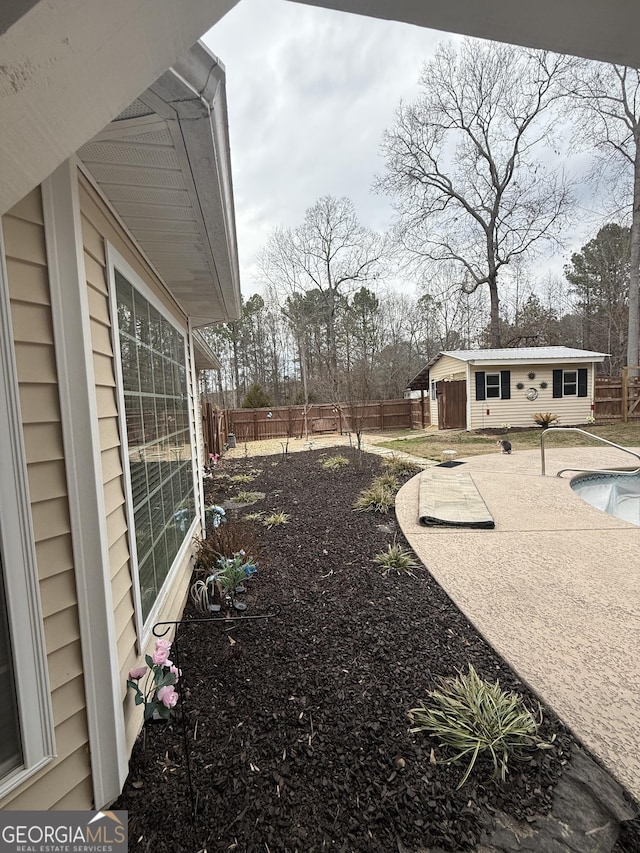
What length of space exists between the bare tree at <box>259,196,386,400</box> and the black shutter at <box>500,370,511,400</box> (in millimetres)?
9995

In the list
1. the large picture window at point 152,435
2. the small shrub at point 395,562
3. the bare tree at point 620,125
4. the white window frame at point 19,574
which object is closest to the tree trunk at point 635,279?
the bare tree at point 620,125

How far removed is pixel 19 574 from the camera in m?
1.29

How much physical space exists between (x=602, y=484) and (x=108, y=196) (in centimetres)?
862

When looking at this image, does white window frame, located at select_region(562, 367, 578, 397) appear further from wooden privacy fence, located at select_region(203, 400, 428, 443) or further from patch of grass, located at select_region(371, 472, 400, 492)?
patch of grass, located at select_region(371, 472, 400, 492)

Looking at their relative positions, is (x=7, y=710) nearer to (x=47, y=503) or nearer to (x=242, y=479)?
(x=47, y=503)

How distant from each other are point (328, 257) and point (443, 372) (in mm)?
11048

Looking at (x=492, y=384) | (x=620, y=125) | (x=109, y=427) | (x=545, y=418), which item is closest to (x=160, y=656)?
(x=109, y=427)

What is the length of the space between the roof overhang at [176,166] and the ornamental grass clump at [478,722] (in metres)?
2.52

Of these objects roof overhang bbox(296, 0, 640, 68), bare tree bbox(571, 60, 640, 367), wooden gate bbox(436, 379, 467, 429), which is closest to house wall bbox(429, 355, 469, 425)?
wooden gate bbox(436, 379, 467, 429)

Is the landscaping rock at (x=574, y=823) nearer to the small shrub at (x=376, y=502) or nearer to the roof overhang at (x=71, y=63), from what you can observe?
the roof overhang at (x=71, y=63)

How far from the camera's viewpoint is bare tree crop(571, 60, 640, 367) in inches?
679

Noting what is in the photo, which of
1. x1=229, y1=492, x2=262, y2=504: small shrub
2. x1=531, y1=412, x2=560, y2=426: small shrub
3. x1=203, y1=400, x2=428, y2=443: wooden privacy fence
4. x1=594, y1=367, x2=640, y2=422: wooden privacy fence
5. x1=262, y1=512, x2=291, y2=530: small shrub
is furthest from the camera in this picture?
x1=203, y1=400, x2=428, y2=443: wooden privacy fence

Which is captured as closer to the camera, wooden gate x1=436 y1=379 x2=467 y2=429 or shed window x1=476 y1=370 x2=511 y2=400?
shed window x1=476 y1=370 x2=511 y2=400

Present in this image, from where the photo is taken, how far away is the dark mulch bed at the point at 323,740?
59.1 inches
